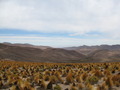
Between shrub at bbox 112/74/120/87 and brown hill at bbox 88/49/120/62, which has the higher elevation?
shrub at bbox 112/74/120/87

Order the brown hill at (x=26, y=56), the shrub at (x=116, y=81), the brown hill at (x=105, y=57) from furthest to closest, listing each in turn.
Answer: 1. the brown hill at (x=105, y=57)
2. the brown hill at (x=26, y=56)
3. the shrub at (x=116, y=81)

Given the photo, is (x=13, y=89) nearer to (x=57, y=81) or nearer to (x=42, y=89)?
(x=42, y=89)

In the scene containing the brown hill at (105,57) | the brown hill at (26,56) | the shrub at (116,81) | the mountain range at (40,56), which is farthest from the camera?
the brown hill at (105,57)

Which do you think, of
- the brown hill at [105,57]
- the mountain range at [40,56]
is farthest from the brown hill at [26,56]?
the brown hill at [105,57]

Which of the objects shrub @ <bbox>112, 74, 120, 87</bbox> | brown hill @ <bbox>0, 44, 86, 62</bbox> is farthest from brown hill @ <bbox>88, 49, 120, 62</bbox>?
shrub @ <bbox>112, 74, 120, 87</bbox>

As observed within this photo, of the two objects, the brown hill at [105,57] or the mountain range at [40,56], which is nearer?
the mountain range at [40,56]

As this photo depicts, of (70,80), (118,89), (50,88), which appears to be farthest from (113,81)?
(50,88)

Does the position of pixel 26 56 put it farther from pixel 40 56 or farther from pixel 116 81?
pixel 116 81

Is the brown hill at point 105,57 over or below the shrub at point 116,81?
below

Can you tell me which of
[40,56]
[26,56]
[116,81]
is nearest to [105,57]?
[40,56]

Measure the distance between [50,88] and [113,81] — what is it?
310 centimetres

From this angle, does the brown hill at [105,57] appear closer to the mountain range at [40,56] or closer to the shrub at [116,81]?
the mountain range at [40,56]

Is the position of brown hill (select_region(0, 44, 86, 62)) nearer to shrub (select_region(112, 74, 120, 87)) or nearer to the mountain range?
the mountain range

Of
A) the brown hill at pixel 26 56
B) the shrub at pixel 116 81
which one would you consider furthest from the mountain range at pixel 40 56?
the shrub at pixel 116 81
